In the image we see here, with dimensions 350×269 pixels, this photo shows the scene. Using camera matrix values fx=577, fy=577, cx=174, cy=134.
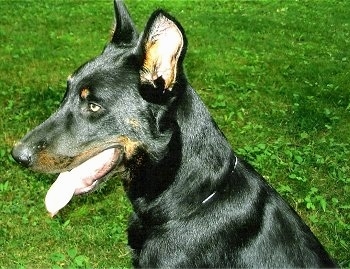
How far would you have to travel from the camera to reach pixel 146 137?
407 cm

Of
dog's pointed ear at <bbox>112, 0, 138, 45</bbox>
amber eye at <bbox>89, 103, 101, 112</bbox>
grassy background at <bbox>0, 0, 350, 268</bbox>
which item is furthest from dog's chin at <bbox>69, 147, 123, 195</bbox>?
grassy background at <bbox>0, 0, 350, 268</bbox>

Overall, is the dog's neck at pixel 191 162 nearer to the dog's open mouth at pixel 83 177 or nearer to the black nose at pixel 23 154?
the dog's open mouth at pixel 83 177

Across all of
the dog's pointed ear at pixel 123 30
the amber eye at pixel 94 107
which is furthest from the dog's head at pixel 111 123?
the dog's pointed ear at pixel 123 30

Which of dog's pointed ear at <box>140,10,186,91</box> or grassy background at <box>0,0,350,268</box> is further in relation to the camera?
grassy background at <box>0,0,350,268</box>

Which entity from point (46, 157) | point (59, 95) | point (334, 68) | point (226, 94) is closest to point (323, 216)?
point (46, 157)

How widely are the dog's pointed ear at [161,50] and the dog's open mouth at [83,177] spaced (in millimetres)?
582

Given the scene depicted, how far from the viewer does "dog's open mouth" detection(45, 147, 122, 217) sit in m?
4.13

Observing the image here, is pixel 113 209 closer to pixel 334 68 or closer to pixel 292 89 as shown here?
pixel 292 89

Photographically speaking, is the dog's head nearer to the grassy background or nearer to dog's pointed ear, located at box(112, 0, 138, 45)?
dog's pointed ear, located at box(112, 0, 138, 45)

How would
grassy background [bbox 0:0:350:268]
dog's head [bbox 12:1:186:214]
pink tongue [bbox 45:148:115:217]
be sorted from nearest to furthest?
dog's head [bbox 12:1:186:214] → pink tongue [bbox 45:148:115:217] → grassy background [bbox 0:0:350:268]

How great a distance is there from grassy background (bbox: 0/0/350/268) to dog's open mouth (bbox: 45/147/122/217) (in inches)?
63.9

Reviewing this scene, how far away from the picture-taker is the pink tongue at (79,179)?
4148mm

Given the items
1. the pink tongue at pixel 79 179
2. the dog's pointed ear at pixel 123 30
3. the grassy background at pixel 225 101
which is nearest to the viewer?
the pink tongue at pixel 79 179

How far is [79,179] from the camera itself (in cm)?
427
